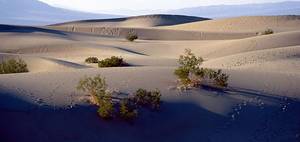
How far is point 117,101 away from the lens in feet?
39.9

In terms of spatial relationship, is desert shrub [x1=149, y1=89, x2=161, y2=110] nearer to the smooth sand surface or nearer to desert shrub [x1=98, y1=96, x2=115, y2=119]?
the smooth sand surface

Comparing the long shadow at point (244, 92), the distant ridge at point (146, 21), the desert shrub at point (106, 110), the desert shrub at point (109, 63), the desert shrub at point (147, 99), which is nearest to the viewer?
the desert shrub at point (106, 110)

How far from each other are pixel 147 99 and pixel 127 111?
99 centimetres

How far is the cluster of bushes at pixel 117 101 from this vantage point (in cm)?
1132

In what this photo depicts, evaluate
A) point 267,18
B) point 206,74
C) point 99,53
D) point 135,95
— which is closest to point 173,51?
point 99,53

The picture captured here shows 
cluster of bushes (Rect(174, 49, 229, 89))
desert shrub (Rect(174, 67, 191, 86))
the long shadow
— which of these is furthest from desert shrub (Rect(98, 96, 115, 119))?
the long shadow

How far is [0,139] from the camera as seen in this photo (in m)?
9.91

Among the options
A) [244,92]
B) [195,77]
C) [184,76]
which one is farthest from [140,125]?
[244,92]

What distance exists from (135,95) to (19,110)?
287 cm

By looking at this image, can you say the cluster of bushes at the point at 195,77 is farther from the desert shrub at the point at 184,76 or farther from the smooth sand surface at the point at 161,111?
the smooth sand surface at the point at 161,111

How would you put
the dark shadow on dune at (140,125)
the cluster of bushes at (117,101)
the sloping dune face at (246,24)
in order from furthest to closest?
the sloping dune face at (246,24) → the cluster of bushes at (117,101) → the dark shadow on dune at (140,125)

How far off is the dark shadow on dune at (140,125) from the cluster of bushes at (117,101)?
18cm

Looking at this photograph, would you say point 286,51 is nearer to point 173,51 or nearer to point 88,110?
point 173,51

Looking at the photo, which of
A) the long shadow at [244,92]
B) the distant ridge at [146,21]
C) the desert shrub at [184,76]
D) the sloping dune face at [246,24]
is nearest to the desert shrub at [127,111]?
the desert shrub at [184,76]
